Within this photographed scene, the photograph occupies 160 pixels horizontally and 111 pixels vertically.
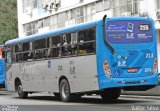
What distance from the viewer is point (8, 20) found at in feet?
229

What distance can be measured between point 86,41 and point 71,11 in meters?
29.8

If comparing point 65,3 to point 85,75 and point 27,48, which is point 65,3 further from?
point 85,75

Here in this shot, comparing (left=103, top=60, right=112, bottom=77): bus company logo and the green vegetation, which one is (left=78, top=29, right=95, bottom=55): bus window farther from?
the green vegetation

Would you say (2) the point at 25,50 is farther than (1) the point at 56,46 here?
Yes

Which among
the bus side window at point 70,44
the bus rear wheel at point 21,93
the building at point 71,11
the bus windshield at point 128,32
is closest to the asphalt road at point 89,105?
the bus side window at point 70,44

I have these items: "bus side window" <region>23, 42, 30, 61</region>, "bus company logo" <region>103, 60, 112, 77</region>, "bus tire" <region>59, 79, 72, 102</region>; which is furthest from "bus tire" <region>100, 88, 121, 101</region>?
"bus side window" <region>23, 42, 30, 61</region>

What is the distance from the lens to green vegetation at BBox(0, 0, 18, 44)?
67188 millimetres

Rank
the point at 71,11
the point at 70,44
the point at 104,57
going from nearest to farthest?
the point at 104,57 → the point at 70,44 → the point at 71,11

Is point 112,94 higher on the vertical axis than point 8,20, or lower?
lower

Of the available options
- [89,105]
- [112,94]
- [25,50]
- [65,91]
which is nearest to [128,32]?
[89,105]

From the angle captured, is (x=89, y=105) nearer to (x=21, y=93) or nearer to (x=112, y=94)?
(x=112, y=94)

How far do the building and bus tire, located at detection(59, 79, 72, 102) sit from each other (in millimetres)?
16794

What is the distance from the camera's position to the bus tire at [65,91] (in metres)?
21.1

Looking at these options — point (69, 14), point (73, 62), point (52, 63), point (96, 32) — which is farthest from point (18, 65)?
point (69, 14)
